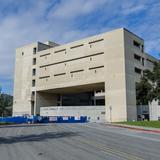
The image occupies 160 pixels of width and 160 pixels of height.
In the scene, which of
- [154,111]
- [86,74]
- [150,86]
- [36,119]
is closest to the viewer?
[150,86]

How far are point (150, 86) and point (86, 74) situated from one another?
62.7ft

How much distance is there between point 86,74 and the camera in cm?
7744

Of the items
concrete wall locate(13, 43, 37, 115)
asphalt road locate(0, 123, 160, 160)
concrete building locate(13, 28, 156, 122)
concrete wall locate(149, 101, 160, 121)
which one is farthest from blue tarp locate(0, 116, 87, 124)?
asphalt road locate(0, 123, 160, 160)

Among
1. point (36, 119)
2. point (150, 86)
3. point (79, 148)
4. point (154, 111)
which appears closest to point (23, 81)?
point (36, 119)

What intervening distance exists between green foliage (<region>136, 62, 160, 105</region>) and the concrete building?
3.22 meters

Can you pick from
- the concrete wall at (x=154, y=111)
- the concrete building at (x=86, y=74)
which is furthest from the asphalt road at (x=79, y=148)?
the concrete wall at (x=154, y=111)

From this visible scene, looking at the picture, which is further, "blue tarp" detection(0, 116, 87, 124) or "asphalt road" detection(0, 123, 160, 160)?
"blue tarp" detection(0, 116, 87, 124)

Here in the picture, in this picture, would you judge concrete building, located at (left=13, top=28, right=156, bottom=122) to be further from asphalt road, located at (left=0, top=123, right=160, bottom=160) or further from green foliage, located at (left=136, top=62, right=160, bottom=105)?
asphalt road, located at (left=0, top=123, right=160, bottom=160)

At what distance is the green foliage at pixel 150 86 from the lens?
206ft

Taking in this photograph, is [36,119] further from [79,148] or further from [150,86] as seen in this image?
[79,148]

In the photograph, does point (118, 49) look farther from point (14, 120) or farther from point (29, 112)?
point (29, 112)

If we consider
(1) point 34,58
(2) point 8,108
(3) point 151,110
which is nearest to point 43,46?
(1) point 34,58

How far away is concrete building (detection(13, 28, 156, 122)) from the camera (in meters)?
71.1

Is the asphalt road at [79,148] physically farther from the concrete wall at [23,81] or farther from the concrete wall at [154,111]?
the concrete wall at [23,81]
